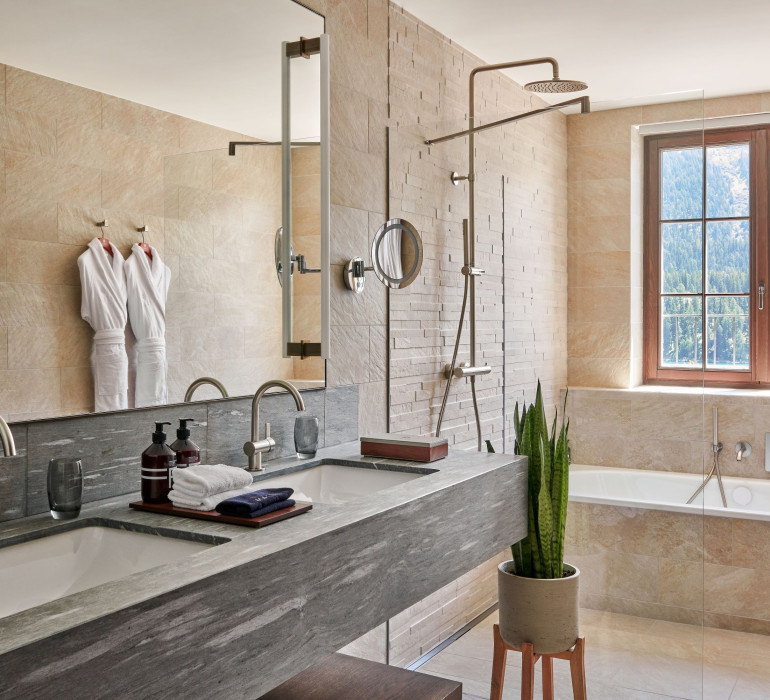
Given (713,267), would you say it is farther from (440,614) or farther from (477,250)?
(440,614)

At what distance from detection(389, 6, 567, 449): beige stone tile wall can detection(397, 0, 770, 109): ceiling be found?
19 cm

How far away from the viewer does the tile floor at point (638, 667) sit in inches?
119

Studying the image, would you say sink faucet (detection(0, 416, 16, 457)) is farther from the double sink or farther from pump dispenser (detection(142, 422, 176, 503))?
pump dispenser (detection(142, 422, 176, 503))

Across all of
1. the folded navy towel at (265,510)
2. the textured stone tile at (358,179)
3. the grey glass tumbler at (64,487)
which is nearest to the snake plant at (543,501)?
the textured stone tile at (358,179)

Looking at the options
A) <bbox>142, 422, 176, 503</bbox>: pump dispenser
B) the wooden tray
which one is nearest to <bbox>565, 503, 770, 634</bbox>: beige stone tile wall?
the wooden tray

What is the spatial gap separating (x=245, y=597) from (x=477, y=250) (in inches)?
89.0

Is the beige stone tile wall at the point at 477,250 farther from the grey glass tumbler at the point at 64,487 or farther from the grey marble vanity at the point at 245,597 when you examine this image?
the grey glass tumbler at the point at 64,487

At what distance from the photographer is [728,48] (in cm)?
380

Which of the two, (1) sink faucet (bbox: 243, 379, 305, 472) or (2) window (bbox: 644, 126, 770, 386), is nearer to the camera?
(1) sink faucet (bbox: 243, 379, 305, 472)

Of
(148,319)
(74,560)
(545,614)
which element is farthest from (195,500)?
(545,614)

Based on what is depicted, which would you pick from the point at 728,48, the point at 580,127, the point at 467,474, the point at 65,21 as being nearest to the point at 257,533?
the point at 467,474

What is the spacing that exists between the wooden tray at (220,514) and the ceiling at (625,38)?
2.14 metres

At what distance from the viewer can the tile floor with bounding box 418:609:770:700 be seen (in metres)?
3.01

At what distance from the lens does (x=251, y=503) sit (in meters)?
1.64
